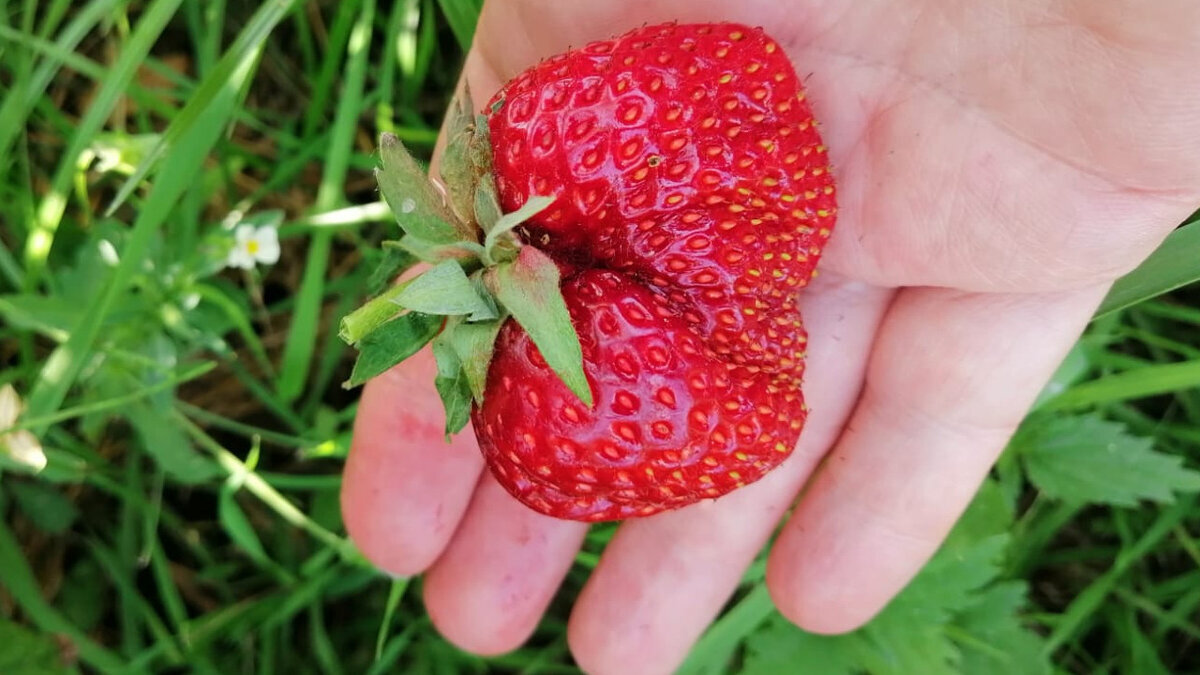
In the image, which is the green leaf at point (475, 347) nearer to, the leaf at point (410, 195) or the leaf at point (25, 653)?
the leaf at point (410, 195)

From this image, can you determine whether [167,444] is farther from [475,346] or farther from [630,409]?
[630,409]

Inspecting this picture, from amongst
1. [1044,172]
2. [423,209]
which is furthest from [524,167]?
[1044,172]

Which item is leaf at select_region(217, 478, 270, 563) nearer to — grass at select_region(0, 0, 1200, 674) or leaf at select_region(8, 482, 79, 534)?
grass at select_region(0, 0, 1200, 674)

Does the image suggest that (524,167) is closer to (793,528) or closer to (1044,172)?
(1044,172)

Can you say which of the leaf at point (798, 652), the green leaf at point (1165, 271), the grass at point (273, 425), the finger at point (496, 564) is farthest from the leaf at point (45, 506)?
the green leaf at point (1165, 271)

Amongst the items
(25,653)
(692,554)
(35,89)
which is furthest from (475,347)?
(25,653)

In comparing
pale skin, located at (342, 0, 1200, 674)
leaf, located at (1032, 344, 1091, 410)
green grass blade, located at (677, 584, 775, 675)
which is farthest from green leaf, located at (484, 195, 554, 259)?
leaf, located at (1032, 344, 1091, 410)
